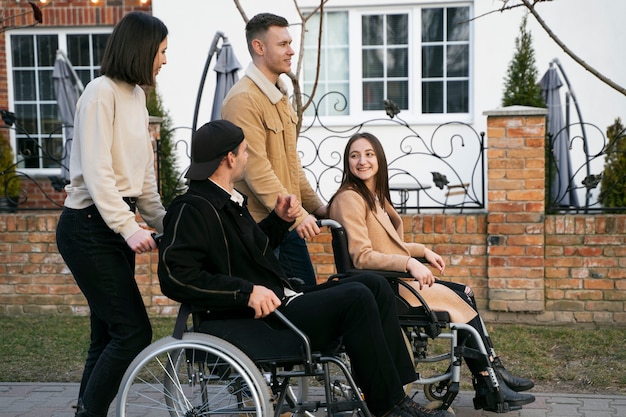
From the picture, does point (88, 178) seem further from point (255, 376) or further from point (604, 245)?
point (604, 245)

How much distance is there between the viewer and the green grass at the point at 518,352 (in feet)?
17.5

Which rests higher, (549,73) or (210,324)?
(549,73)

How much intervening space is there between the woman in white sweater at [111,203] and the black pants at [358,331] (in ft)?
2.33

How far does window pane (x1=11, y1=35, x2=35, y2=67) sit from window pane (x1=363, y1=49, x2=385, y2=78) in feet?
14.8

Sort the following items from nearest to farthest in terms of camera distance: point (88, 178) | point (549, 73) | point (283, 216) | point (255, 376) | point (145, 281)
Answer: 1. point (255, 376)
2. point (88, 178)
3. point (283, 216)
4. point (145, 281)
5. point (549, 73)

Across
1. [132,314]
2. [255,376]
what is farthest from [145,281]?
[255,376]

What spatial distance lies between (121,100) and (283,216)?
0.86m

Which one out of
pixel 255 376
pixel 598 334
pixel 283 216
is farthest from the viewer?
pixel 598 334

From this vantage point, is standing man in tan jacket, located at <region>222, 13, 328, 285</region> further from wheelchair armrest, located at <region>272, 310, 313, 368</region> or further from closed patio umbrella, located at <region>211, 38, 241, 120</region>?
closed patio umbrella, located at <region>211, 38, 241, 120</region>

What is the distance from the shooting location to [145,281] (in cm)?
721

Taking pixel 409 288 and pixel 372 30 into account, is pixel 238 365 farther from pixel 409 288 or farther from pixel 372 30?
pixel 372 30

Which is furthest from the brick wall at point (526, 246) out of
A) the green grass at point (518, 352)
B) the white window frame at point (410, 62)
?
the white window frame at point (410, 62)

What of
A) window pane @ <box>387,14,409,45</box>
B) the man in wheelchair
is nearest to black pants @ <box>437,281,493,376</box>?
the man in wheelchair

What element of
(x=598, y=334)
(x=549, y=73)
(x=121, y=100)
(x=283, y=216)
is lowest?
(x=598, y=334)
